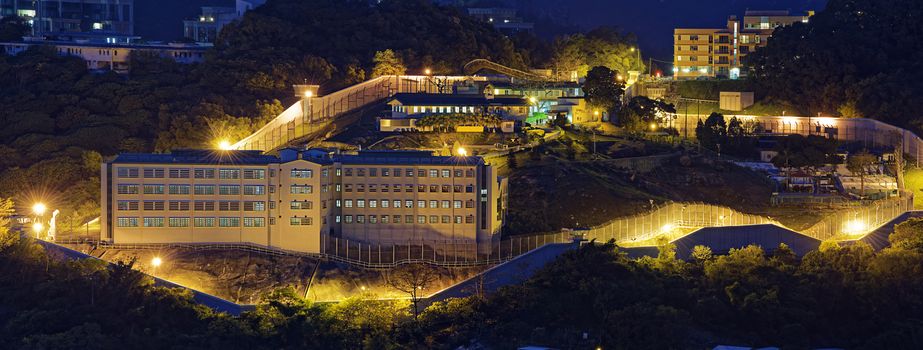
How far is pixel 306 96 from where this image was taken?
76.1 m

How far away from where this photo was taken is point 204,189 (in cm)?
5547

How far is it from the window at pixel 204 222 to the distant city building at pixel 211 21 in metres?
45.4

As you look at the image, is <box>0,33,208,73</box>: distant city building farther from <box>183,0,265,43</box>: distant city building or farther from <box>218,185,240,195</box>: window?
<box>218,185,240,195</box>: window

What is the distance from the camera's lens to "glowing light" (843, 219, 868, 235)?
58.3m

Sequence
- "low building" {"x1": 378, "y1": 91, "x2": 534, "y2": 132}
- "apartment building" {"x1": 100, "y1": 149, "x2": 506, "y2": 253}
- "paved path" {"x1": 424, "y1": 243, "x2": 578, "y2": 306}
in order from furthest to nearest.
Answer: "low building" {"x1": 378, "y1": 91, "x2": 534, "y2": 132}
"apartment building" {"x1": 100, "y1": 149, "x2": 506, "y2": 253}
"paved path" {"x1": 424, "y1": 243, "x2": 578, "y2": 306}

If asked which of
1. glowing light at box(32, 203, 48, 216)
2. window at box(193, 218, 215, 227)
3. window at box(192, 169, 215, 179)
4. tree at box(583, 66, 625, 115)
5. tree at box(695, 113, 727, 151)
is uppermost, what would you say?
tree at box(583, 66, 625, 115)

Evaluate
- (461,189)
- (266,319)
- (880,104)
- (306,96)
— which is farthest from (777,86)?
(266,319)

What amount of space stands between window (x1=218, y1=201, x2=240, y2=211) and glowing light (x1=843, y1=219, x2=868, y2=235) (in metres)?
23.2

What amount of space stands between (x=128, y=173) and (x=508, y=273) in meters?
14.5

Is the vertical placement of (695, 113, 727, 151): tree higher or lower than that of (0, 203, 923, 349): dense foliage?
higher

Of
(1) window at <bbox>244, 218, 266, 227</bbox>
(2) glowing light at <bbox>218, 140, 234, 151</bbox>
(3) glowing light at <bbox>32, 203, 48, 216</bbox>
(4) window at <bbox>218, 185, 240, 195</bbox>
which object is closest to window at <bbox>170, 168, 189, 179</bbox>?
(4) window at <bbox>218, 185, 240, 195</bbox>

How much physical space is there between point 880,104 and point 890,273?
25.1m

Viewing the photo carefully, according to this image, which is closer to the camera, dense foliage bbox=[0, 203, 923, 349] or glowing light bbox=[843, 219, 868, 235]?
dense foliage bbox=[0, 203, 923, 349]

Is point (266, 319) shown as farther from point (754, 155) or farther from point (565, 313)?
point (754, 155)
